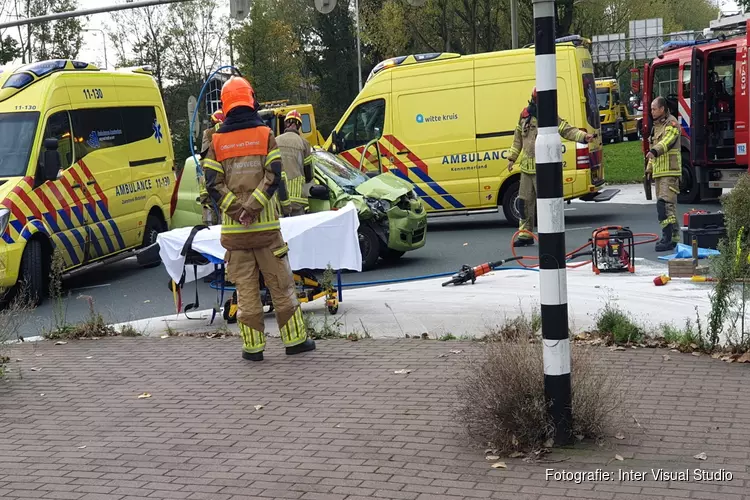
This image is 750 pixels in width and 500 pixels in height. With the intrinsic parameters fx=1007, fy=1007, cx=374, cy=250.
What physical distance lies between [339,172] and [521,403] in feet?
29.9

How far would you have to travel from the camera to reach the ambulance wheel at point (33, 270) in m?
11.9

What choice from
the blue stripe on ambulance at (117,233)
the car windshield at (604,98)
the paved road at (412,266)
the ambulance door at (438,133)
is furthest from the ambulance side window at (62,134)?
the car windshield at (604,98)

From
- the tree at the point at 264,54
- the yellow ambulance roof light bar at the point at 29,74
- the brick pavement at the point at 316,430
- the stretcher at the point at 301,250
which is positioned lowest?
the brick pavement at the point at 316,430

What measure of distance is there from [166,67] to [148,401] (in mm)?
40752

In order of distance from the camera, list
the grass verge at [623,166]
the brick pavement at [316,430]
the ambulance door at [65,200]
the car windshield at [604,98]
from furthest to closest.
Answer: the car windshield at [604,98] → the grass verge at [623,166] → the ambulance door at [65,200] → the brick pavement at [316,430]

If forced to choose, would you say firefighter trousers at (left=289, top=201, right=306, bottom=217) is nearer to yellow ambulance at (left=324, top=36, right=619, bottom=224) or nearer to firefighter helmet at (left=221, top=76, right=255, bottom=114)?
yellow ambulance at (left=324, top=36, right=619, bottom=224)

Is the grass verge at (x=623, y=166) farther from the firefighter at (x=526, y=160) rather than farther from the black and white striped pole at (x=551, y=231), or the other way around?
the black and white striped pole at (x=551, y=231)

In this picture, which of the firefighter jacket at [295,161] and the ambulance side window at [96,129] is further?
the ambulance side window at [96,129]

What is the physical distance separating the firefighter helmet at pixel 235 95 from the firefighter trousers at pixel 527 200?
678cm

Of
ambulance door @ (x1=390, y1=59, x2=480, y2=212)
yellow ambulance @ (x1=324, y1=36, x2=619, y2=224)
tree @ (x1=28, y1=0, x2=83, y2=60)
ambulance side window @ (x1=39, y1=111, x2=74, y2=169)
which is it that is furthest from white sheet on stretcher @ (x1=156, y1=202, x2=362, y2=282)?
tree @ (x1=28, y1=0, x2=83, y2=60)

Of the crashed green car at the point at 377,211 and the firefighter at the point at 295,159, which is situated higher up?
the firefighter at the point at 295,159

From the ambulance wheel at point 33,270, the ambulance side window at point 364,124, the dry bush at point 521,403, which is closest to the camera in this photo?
the dry bush at point 521,403

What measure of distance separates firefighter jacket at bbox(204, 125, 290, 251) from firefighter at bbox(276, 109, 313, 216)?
467 centimetres

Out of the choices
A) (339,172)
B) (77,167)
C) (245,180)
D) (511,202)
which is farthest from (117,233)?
(245,180)
